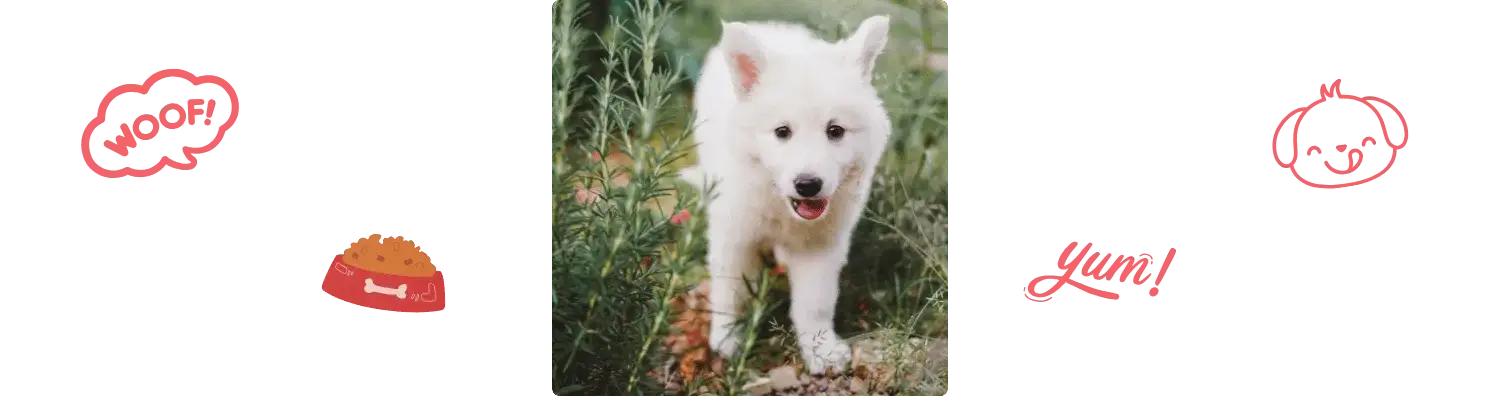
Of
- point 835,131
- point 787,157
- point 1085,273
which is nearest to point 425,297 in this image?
point 787,157

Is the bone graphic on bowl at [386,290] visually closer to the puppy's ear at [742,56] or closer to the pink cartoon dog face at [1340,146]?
the puppy's ear at [742,56]

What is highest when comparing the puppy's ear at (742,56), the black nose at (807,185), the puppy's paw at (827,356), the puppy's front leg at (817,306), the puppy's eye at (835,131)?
the puppy's ear at (742,56)

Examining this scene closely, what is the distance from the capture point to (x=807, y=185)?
323 cm

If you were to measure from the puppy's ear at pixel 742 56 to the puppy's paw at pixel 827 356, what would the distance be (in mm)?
579

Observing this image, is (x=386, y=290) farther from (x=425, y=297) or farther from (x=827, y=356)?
(x=827, y=356)

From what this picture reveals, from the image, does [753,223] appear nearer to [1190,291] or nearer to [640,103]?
[640,103]

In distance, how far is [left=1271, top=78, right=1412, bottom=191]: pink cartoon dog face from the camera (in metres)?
3.52

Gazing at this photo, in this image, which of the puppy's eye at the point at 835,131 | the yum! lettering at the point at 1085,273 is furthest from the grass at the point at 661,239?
the yum! lettering at the point at 1085,273

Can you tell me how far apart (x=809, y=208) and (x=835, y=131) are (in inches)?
7.1

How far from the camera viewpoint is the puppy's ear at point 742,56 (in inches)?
128

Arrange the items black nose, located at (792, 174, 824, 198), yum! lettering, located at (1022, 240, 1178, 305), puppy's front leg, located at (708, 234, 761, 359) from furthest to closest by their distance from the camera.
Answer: yum! lettering, located at (1022, 240, 1178, 305) < puppy's front leg, located at (708, 234, 761, 359) < black nose, located at (792, 174, 824, 198)

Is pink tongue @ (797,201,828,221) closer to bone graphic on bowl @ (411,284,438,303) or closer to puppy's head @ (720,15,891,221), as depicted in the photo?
puppy's head @ (720,15,891,221)

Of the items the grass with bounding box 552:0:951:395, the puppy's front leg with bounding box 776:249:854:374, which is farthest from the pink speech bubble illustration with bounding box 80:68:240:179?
the puppy's front leg with bounding box 776:249:854:374

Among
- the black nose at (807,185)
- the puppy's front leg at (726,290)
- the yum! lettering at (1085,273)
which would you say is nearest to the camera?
the black nose at (807,185)
